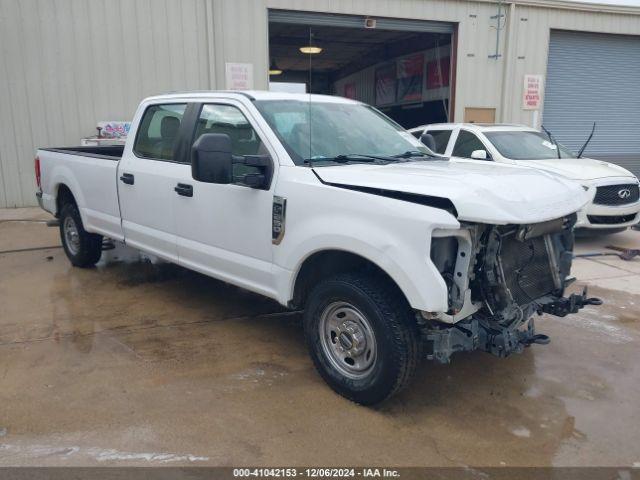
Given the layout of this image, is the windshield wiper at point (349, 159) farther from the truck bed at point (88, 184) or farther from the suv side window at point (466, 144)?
the suv side window at point (466, 144)

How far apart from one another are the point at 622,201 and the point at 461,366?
17.1 feet

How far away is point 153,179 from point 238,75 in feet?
23.8

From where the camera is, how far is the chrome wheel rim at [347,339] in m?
3.45

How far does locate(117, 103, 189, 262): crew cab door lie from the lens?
4891mm

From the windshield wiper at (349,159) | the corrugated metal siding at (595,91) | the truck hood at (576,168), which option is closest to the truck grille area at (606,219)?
the truck hood at (576,168)

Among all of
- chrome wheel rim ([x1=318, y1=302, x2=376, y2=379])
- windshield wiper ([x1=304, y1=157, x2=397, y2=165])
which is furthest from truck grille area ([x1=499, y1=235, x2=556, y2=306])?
windshield wiper ([x1=304, y1=157, x2=397, y2=165])

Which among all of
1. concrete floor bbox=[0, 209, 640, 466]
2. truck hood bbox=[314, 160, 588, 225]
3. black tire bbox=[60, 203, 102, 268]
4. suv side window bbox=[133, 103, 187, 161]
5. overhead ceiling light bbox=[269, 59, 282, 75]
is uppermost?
overhead ceiling light bbox=[269, 59, 282, 75]

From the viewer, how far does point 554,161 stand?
8.52 meters

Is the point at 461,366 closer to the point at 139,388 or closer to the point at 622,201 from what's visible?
the point at 139,388

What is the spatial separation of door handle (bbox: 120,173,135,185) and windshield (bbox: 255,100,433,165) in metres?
1.67

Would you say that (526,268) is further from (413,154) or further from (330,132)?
(330,132)

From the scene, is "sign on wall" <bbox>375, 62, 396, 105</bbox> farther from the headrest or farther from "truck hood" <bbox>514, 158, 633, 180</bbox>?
the headrest

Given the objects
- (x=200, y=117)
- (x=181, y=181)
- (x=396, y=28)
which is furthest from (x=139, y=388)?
(x=396, y=28)

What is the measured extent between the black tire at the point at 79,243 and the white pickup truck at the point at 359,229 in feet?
5.89
